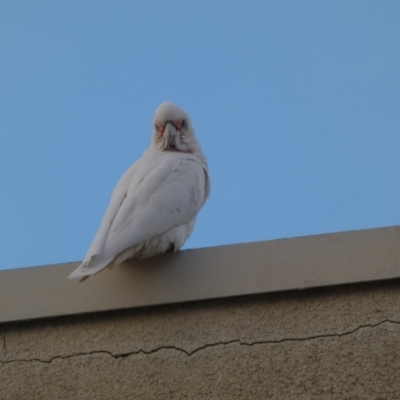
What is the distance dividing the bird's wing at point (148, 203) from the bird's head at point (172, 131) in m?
0.16

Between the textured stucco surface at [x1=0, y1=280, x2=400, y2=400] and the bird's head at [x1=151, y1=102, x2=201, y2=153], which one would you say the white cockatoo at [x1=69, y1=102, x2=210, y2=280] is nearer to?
the bird's head at [x1=151, y1=102, x2=201, y2=153]

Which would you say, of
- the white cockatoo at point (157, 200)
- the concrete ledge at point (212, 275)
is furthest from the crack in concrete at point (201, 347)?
the white cockatoo at point (157, 200)

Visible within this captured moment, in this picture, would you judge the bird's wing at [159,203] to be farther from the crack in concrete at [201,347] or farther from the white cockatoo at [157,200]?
the crack in concrete at [201,347]

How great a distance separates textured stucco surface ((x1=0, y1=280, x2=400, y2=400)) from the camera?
2686mm

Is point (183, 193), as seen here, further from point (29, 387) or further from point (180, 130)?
point (29, 387)

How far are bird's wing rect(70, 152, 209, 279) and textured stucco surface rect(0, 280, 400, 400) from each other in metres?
0.29

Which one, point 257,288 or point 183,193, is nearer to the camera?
point 257,288

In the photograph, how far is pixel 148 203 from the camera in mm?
3447

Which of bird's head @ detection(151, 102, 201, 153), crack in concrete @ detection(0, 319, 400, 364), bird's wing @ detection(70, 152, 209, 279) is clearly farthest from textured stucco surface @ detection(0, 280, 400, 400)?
bird's head @ detection(151, 102, 201, 153)

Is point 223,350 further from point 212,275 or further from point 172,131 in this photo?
point 172,131

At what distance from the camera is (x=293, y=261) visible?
2.87 meters

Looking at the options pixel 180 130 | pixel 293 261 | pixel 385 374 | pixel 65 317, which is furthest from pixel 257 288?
pixel 180 130

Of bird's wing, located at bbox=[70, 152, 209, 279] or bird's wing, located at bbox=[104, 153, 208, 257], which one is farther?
bird's wing, located at bbox=[104, 153, 208, 257]

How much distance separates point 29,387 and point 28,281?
42 centimetres
